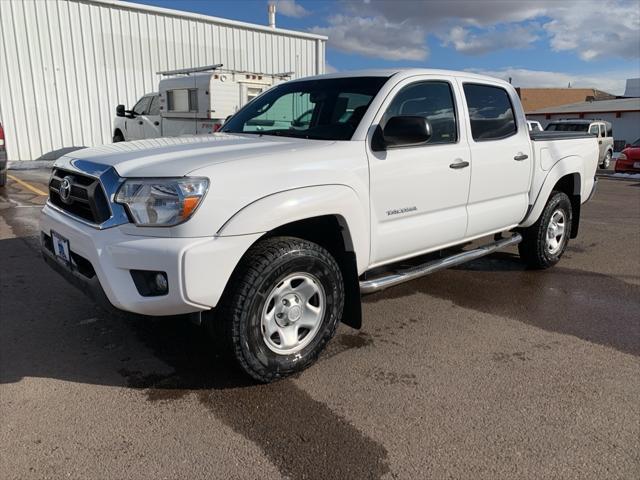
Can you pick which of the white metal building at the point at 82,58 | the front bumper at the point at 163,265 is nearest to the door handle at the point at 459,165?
the front bumper at the point at 163,265

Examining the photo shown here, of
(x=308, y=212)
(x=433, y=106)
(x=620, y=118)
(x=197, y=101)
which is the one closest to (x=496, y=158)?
(x=433, y=106)

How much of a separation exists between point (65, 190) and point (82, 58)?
612 inches

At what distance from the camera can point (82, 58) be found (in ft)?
54.3

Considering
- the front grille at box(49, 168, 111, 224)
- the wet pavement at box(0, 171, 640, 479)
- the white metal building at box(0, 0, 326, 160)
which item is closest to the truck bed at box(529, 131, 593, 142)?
the wet pavement at box(0, 171, 640, 479)

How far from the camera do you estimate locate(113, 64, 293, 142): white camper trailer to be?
41.3ft

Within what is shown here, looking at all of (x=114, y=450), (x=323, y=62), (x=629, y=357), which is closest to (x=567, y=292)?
(x=629, y=357)

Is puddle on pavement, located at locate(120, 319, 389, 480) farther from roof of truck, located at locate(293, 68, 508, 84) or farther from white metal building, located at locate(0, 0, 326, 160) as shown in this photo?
white metal building, located at locate(0, 0, 326, 160)

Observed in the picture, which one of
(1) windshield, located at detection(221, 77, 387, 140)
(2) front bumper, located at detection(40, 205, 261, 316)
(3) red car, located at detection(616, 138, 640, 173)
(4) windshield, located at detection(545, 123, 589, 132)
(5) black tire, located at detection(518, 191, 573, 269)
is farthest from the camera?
(4) windshield, located at detection(545, 123, 589, 132)

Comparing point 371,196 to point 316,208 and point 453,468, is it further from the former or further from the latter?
point 453,468

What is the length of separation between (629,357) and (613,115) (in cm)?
3582

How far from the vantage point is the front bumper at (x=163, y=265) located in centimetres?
263

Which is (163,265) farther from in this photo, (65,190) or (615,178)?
(615,178)

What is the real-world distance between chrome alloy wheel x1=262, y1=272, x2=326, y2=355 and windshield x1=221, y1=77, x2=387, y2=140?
40.4 inches

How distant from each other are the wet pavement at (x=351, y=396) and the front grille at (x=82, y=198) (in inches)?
39.2
